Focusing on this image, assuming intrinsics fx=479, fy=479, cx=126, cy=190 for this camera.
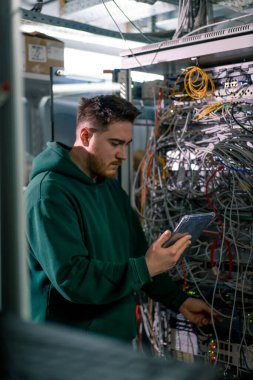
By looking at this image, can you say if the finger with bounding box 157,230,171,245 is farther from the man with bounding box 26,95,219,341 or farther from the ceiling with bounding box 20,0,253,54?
the ceiling with bounding box 20,0,253,54

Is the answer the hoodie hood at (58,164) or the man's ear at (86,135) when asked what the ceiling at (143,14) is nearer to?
the man's ear at (86,135)

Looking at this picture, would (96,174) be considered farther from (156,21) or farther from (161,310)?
(156,21)

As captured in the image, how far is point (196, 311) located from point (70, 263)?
0.65 meters

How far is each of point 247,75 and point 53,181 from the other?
2.66 ft

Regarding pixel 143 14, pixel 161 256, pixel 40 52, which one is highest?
pixel 143 14

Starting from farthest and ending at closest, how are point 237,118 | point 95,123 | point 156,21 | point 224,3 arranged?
point 156,21 → point 224,3 → point 237,118 → point 95,123

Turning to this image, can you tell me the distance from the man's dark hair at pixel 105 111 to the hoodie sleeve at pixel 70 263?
0.32 metres

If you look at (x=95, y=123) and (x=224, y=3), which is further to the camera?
(x=224, y=3)

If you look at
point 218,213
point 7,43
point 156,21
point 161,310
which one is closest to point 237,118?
point 218,213

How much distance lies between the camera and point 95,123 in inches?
65.8

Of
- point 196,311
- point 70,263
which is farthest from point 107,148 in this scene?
point 196,311

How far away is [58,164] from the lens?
62.2 inches

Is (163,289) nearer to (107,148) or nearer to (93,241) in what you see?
(93,241)

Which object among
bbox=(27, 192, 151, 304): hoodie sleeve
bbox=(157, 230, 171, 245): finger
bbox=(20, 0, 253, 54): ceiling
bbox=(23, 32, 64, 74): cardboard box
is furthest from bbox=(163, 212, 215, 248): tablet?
bbox=(23, 32, 64, 74): cardboard box
